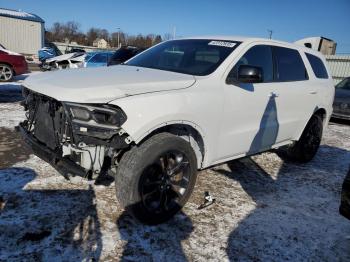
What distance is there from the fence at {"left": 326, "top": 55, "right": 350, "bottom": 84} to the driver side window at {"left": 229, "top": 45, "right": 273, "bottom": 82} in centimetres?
1621

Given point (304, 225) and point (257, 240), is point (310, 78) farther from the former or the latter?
point (257, 240)

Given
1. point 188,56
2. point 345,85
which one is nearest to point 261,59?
point 188,56

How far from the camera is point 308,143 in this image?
5.52 metres

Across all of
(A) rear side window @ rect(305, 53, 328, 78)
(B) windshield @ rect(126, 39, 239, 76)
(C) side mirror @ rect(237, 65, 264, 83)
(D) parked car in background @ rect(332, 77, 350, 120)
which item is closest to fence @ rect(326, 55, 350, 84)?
(D) parked car in background @ rect(332, 77, 350, 120)

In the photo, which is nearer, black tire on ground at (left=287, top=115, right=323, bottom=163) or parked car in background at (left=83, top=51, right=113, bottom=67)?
black tire on ground at (left=287, top=115, right=323, bottom=163)

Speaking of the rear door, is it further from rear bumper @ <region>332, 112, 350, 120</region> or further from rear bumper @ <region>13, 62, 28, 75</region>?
rear bumper @ <region>13, 62, 28, 75</region>

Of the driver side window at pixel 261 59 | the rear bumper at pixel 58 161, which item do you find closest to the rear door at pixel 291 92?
the driver side window at pixel 261 59

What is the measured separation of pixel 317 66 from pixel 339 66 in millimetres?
15286

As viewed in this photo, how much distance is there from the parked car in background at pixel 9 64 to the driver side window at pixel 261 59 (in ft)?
36.2

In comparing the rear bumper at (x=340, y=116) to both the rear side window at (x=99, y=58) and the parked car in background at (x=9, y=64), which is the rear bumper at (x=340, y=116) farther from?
the parked car in background at (x=9, y=64)

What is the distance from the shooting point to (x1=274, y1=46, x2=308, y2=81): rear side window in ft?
14.6

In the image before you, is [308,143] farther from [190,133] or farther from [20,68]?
[20,68]

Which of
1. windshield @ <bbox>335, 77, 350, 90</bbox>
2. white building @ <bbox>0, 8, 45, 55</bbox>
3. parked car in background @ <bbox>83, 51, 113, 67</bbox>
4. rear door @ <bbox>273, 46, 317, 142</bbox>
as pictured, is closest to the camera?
rear door @ <bbox>273, 46, 317, 142</bbox>

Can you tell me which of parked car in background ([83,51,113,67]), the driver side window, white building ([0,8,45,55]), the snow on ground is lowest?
the snow on ground
